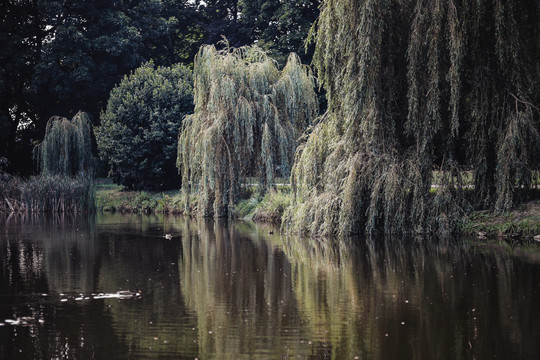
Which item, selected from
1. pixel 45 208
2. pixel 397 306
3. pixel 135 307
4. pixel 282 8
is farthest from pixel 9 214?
pixel 397 306

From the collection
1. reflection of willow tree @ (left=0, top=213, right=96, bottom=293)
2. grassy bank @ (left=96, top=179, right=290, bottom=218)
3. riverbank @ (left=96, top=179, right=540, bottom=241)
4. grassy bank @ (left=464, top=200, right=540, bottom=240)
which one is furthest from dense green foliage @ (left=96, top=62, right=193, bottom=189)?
grassy bank @ (left=464, top=200, right=540, bottom=240)

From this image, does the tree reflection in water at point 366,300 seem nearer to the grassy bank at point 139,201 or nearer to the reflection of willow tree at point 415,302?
the reflection of willow tree at point 415,302

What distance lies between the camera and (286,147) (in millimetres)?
24734

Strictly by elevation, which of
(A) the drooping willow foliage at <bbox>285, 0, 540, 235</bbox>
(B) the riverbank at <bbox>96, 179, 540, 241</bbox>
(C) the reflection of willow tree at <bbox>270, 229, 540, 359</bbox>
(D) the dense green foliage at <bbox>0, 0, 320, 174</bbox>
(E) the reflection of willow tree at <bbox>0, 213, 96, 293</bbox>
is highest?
(D) the dense green foliage at <bbox>0, 0, 320, 174</bbox>

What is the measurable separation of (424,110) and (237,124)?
9.43m

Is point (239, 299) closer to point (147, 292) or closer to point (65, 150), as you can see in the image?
point (147, 292)

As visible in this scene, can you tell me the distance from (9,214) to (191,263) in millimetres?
18296

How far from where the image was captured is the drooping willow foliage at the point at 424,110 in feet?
49.7

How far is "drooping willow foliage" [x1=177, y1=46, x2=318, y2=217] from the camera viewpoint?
79.0ft

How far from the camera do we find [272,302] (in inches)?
372

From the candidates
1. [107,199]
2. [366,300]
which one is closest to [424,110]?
[366,300]

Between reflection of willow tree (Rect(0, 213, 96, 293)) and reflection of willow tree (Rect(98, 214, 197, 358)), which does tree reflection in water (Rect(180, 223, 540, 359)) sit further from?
reflection of willow tree (Rect(0, 213, 96, 293))

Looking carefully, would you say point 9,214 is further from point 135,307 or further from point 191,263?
point 135,307

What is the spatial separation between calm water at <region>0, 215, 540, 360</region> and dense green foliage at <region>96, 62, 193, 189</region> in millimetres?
16453
